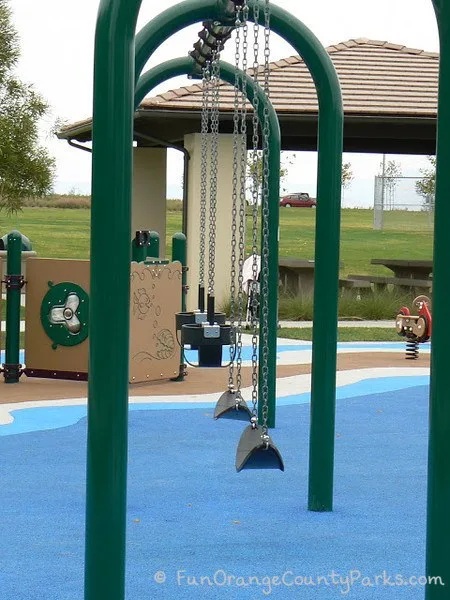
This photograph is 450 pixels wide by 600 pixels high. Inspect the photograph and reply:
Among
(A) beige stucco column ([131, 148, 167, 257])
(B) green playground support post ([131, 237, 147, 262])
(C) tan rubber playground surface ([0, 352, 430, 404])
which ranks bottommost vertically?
(C) tan rubber playground surface ([0, 352, 430, 404])

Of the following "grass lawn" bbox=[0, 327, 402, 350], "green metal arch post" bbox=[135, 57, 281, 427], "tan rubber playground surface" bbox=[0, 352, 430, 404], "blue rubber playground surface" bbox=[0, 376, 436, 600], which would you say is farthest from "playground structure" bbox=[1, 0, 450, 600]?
"grass lawn" bbox=[0, 327, 402, 350]

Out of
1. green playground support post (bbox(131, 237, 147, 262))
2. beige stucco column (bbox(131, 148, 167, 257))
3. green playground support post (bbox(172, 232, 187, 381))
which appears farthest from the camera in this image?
beige stucco column (bbox(131, 148, 167, 257))

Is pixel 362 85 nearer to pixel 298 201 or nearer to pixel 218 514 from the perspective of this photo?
pixel 218 514

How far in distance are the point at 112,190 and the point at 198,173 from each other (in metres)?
13.1

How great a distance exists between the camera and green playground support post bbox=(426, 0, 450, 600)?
2.98 meters

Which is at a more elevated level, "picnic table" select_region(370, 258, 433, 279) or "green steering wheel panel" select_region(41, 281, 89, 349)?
"picnic table" select_region(370, 258, 433, 279)

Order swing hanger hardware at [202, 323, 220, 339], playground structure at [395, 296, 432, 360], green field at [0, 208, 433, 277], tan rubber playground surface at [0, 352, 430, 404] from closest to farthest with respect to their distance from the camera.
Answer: swing hanger hardware at [202, 323, 220, 339]
tan rubber playground surface at [0, 352, 430, 404]
playground structure at [395, 296, 432, 360]
green field at [0, 208, 433, 277]

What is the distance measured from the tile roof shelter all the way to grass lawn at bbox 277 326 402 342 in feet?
11.2

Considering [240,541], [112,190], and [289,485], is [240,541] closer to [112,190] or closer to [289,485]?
[289,485]

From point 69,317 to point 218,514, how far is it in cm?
470

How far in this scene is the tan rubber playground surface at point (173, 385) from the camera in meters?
9.02

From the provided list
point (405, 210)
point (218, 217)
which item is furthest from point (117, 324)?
point (405, 210)

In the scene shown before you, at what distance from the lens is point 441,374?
2.99m

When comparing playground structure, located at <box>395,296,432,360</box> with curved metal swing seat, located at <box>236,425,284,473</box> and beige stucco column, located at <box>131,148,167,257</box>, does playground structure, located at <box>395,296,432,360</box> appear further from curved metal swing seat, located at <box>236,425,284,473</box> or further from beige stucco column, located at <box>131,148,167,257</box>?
curved metal swing seat, located at <box>236,425,284,473</box>
